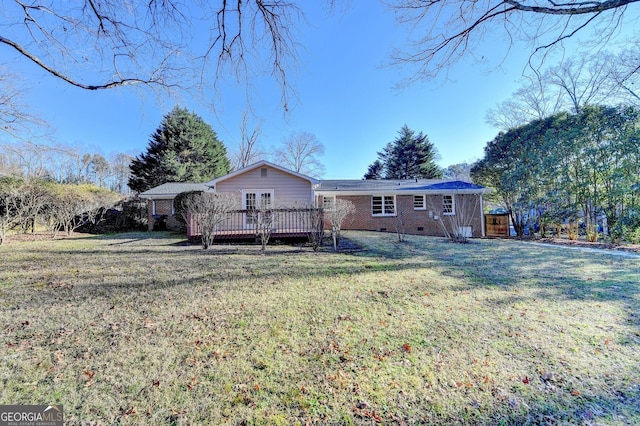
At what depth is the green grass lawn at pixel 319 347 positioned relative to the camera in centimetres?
216

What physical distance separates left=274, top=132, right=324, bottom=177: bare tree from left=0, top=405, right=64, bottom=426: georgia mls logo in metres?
32.8

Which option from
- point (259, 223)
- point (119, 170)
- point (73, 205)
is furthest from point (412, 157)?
point (119, 170)

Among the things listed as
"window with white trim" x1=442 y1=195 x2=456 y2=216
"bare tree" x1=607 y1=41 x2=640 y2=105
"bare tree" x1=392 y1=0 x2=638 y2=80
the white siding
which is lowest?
"window with white trim" x1=442 y1=195 x2=456 y2=216

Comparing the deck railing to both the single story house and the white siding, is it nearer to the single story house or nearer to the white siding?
the white siding

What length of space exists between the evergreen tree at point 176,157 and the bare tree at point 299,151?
29.7 ft

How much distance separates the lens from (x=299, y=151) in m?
34.6

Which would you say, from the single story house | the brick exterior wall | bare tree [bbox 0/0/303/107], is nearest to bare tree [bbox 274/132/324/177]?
the single story house

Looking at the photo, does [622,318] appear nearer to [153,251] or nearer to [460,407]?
[460,407]

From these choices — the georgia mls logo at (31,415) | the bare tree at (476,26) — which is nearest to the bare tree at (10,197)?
the georgia mls logo at (31,415)

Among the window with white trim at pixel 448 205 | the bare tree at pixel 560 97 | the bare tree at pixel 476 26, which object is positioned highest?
the bare tree at pixel 560 97

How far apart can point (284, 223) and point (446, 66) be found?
24.5 feet

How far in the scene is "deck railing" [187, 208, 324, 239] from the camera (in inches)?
362

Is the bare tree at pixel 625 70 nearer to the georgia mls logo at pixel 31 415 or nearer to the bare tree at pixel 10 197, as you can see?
the georgia mls logo at pixel 31 415

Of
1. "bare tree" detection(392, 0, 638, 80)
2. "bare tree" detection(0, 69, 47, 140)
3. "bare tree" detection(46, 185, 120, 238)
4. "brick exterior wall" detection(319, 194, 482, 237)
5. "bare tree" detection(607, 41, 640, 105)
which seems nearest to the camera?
"bare tree" detection(392, 0, 638, 80)
